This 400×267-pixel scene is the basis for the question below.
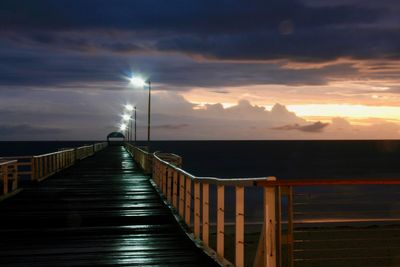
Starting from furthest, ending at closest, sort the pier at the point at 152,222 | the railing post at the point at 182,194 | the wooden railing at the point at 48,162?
the wooden railing at the point at 48,162, the railing post at the point at 182,194, the pier at the point at 152,222

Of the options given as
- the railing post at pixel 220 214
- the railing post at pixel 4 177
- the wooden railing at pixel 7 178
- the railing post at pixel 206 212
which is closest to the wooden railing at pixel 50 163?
the wooden railing at pixel 7 178

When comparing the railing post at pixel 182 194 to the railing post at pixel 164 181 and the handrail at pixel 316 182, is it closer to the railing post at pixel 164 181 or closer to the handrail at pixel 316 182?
the railing post at pixel 164 181

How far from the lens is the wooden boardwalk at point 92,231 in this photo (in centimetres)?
761

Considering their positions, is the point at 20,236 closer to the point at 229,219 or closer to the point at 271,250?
the point at 271,250

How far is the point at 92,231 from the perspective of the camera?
10039 millimetres

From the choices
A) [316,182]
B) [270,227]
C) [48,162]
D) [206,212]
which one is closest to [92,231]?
[206,212]

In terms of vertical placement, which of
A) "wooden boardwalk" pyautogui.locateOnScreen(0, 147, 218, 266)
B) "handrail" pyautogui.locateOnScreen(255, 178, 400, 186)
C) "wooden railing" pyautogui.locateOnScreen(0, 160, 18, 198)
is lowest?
"wooden boardwalk" pyautogui.locateOnScreen(0, 147, 218, 266)

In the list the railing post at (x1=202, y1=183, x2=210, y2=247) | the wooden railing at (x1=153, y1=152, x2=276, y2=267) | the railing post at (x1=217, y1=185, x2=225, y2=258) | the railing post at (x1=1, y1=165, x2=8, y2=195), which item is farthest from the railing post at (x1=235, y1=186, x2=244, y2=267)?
the railing post at (x1=1, y1=165, x2=8, y2=195)

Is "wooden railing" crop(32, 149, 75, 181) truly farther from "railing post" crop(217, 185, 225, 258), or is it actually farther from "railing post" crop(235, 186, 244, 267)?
"railing post" crop(235, 186, 244, 267)

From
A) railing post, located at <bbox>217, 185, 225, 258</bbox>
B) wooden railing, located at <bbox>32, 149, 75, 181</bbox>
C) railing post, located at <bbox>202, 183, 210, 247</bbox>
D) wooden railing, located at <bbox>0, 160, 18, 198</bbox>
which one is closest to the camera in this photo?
railing post, located at <bbox>217, 185, 225, 258</bbox>

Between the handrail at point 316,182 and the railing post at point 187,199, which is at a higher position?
the handrail at point 316,182

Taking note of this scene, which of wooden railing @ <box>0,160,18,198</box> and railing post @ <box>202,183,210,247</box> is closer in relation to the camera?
railing post @ <box>202,183,210,247</box>

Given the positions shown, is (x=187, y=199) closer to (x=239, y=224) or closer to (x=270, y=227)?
(x=239, y=224)

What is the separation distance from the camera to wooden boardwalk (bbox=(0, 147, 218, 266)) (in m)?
7.61
